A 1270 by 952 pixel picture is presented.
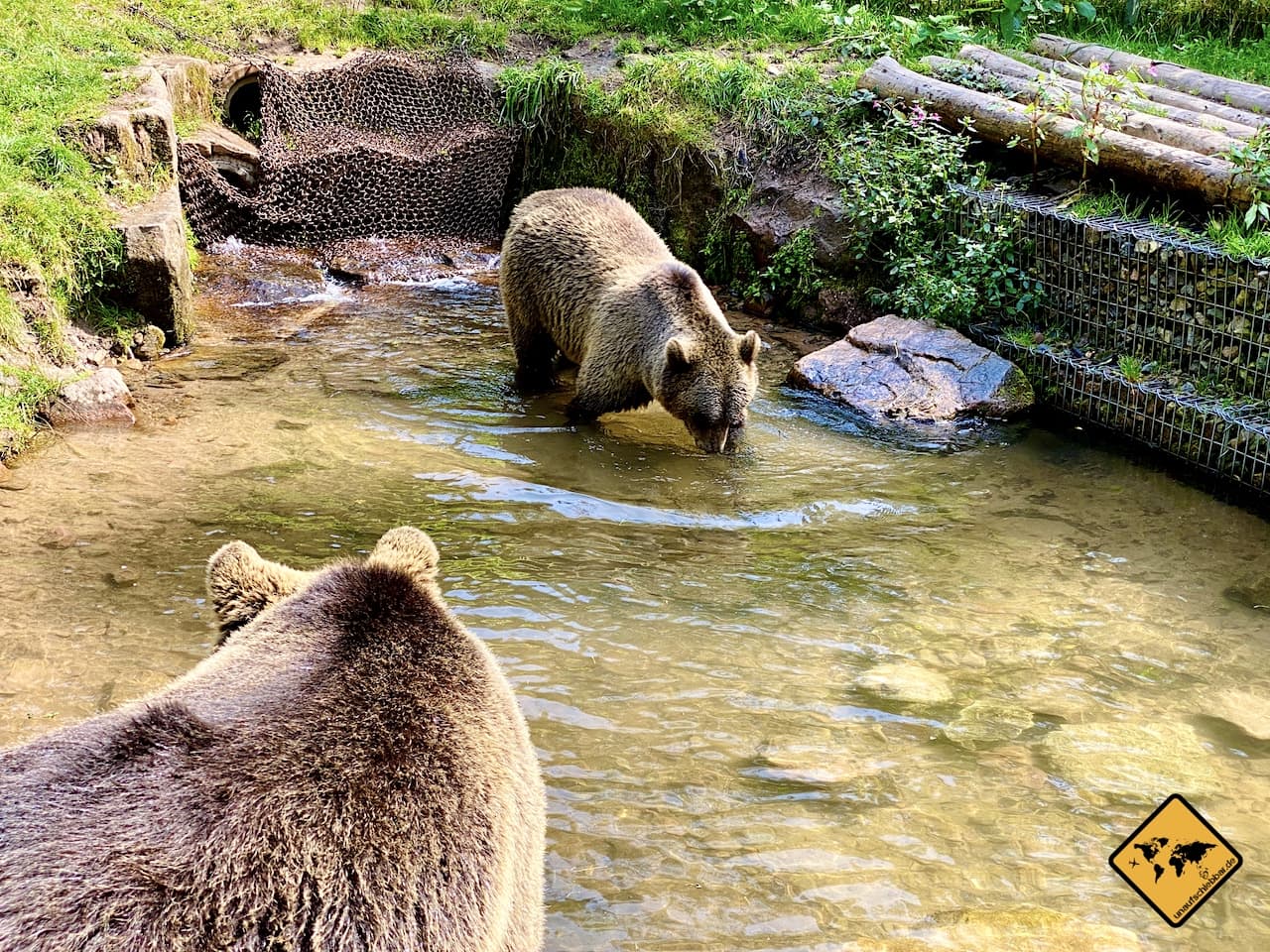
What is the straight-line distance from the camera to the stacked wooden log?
324 inches

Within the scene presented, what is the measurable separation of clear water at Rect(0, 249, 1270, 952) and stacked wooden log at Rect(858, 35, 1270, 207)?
2.24 metres

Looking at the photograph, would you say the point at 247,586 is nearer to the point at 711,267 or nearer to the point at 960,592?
the point at 960,592

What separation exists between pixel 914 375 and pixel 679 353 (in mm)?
2019

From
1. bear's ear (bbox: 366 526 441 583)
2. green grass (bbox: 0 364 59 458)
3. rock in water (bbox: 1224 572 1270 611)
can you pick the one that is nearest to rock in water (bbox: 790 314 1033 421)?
rock in water (bbox: 1224 572 1270 611)

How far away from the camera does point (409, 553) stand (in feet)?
10.1

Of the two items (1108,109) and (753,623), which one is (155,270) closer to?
(753,623)

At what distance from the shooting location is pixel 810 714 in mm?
4668

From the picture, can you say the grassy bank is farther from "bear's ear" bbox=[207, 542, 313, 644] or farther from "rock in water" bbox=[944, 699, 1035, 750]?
"bear's ear" bbox=[207, 542, 313, 644]

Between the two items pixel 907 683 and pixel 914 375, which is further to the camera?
pixel 914 375

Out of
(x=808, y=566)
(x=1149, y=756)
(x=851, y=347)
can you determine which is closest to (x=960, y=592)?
(x=808, y=566)

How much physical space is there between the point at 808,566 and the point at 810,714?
1.46 metres

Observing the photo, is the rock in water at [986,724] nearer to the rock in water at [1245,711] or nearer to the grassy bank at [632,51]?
the rock in water at [1245,711]

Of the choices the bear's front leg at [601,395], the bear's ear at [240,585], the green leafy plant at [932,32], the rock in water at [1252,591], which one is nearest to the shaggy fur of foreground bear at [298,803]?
the bear's ear at [240,585]

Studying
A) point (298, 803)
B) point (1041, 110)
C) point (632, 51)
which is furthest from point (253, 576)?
point (632, 51)
